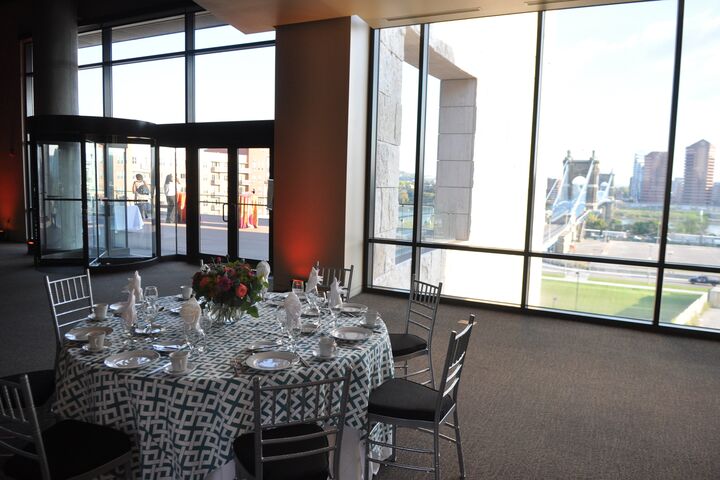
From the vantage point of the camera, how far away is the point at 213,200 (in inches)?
373

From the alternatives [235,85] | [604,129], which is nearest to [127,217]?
[235,85]

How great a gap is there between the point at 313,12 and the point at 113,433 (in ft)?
18.2

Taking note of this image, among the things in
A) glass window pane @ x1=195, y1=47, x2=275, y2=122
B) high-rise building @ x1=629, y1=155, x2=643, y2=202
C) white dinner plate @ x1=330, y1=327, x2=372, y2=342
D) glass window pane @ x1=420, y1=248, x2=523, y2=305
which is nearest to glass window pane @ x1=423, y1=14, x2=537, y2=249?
glass window pane @ x1=420, y1=248, x2=523, y2=305

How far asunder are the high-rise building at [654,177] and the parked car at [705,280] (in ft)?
3.19

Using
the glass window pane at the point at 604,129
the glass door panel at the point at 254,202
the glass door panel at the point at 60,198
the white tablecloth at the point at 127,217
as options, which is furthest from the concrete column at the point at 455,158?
the glass door panel at the point at 60,198

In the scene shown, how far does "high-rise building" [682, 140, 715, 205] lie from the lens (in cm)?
566

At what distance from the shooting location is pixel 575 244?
633 cm

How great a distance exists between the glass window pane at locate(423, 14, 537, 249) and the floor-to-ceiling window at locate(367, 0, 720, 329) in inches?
0.7

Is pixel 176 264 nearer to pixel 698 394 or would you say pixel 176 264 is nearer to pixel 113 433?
pixel 113 433

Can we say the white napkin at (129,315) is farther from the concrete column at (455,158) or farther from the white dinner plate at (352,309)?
the concrete column at (455,158)

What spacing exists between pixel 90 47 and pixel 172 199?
432cm

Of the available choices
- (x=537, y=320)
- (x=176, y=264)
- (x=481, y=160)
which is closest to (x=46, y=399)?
(x=537, y=320)

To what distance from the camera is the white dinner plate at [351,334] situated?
2.94 m

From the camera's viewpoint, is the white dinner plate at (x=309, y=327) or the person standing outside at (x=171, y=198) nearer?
the white dinner plate at (x=309, y=327)
